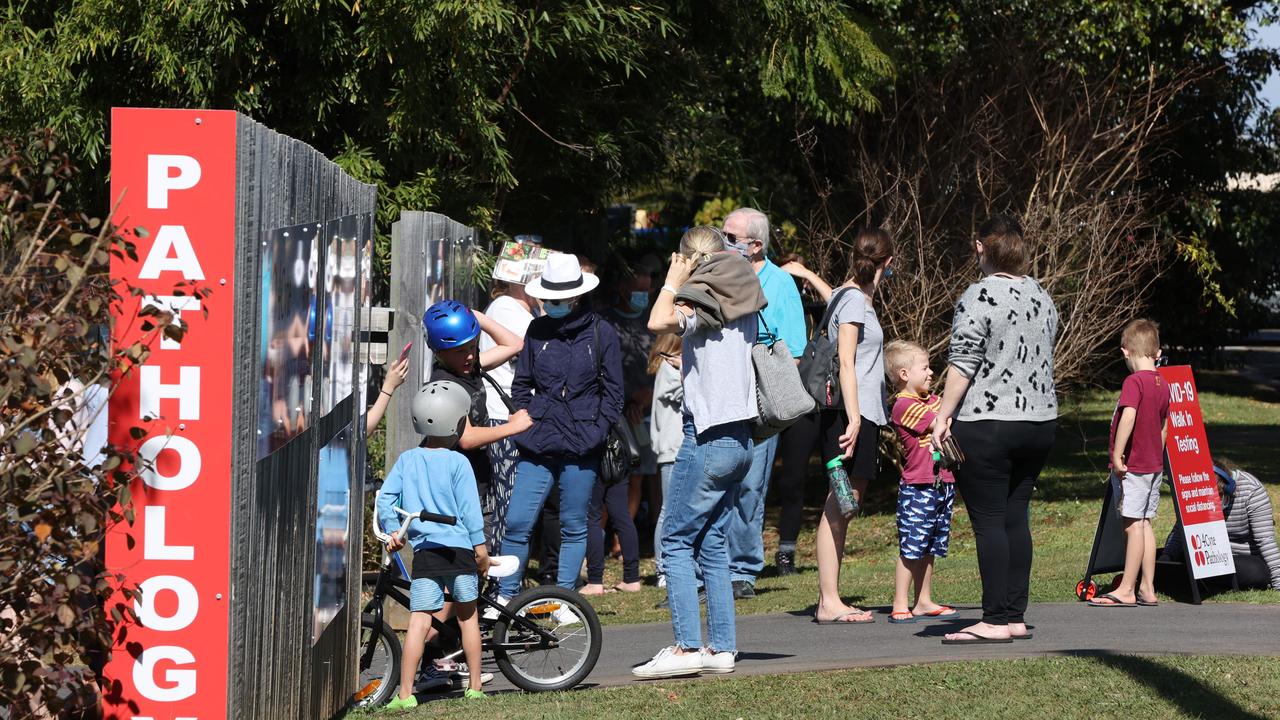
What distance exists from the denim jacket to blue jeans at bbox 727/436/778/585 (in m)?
1.08

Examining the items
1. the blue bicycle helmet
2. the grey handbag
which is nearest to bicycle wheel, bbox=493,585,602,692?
the grey handbag

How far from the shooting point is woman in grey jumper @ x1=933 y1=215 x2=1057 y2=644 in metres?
6.90

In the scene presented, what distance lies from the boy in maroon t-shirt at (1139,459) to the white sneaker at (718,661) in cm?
278

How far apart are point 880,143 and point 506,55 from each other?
5.22 metres

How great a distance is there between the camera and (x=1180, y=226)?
21.7m

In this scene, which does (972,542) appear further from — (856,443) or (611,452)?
(611,452)

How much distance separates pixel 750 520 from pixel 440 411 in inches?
135

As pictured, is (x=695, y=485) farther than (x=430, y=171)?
No

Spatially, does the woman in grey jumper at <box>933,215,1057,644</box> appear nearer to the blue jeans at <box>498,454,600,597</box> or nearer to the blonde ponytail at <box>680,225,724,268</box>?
the blonde ponytail at <box>680,225,724,268</box>

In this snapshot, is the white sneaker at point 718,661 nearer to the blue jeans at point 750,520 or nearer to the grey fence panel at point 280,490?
the grey fence panel at point 280,490

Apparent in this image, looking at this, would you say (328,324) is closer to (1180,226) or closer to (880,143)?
(880,143)

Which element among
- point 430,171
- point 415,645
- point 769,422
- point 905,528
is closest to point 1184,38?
point 430,171

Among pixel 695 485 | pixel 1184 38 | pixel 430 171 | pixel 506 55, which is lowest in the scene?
pixel 695 485

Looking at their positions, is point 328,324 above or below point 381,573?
above
